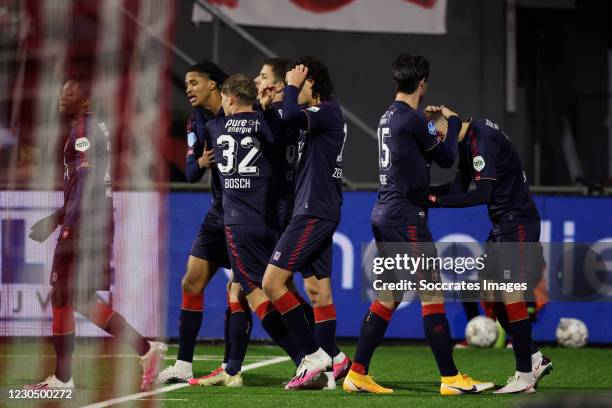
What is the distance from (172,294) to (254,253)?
3908mm

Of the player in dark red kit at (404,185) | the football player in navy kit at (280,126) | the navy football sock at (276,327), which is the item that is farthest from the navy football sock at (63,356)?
the player in dark red kit at (404,185)

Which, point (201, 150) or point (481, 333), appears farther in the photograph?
point (481, 333)

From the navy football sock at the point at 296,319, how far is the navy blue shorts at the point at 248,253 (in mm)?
296

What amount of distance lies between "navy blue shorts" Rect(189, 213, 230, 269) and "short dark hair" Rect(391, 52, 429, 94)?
5.34ft

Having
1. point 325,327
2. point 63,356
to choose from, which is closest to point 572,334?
point 325,327

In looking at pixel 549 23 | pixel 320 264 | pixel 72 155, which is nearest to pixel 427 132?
pixel 320 264

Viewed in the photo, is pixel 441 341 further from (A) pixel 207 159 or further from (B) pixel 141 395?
(A) pixel 207 159

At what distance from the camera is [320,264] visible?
8.36 metres

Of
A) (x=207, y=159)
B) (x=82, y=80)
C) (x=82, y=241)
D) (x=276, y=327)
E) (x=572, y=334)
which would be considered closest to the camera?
(x=82, y=80)

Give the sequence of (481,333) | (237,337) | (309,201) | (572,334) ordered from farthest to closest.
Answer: (572,334), (481,333), (237,337), (309,201)

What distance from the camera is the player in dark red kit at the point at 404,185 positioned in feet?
25.6

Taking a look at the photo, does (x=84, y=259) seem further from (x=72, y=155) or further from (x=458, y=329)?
(x=458, y=329)

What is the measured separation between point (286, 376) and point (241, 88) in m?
2.11

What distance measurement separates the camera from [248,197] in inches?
323
